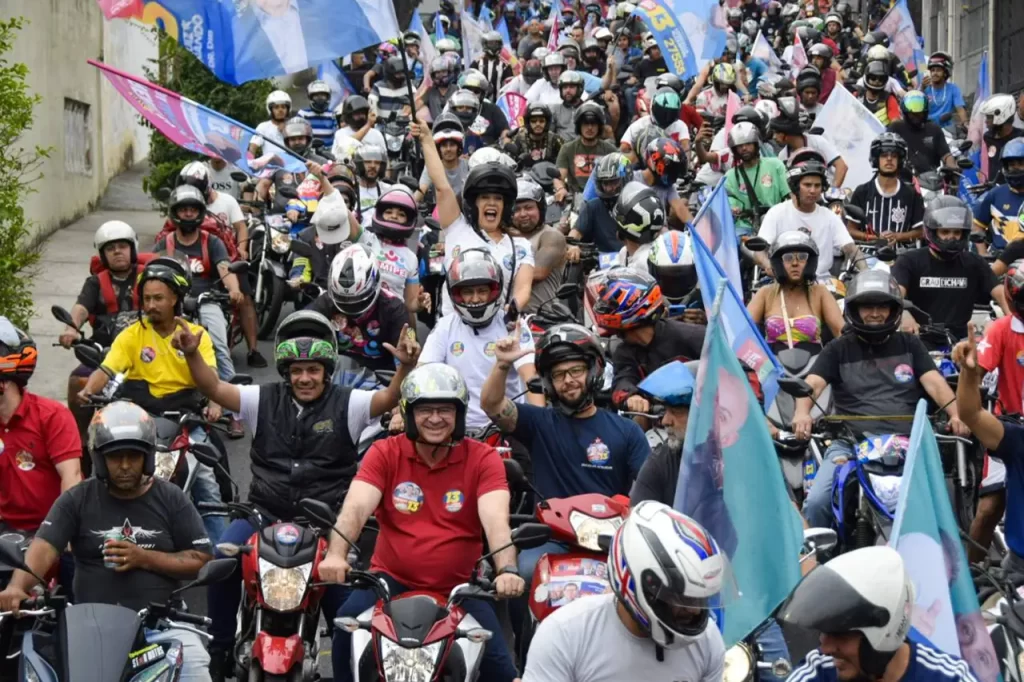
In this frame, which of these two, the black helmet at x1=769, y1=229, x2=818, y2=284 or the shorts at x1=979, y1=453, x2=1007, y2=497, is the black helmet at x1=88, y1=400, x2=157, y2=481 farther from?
the black helmet at x1=769, y1=229, x2=818, y2=284

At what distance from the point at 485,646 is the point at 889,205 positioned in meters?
9.82

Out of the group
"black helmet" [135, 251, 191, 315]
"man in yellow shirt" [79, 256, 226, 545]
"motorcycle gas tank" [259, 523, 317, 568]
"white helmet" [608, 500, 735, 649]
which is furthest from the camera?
"man in yellow shirt" [79, 256, 226, 545]

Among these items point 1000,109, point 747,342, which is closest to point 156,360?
point 747,342

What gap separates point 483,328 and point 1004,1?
2625 cm

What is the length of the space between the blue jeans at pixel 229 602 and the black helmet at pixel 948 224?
19.8ft

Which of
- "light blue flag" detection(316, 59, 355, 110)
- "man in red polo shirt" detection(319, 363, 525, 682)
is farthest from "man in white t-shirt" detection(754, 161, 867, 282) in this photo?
"light blue flag" detection(316, 59, 355, 110)

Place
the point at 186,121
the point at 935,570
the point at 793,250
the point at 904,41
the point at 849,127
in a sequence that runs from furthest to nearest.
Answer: the point at 904,41
the point at 849,127
the point at 186,121
the point at 793,250
the point at 935,570

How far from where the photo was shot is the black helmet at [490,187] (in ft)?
39.4

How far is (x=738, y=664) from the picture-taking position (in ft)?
22.4

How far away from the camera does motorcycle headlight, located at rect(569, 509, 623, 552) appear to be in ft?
24.7

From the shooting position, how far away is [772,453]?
7012mm

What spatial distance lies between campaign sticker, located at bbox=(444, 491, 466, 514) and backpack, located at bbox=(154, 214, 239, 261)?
23.2ft

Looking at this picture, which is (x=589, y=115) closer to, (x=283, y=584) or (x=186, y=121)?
(x=186, y=121)

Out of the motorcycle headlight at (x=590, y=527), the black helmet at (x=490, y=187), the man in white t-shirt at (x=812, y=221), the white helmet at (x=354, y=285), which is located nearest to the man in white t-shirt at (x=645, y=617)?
the motorcycle headlight at (x=590, y=527)
